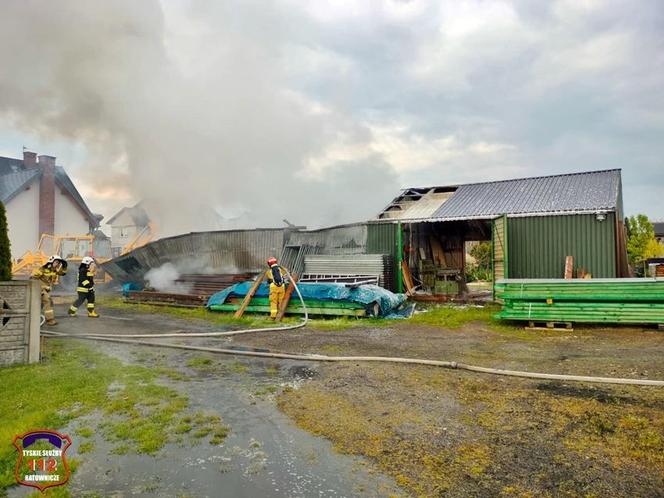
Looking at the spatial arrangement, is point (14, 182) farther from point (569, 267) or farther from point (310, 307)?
point (569, 267)

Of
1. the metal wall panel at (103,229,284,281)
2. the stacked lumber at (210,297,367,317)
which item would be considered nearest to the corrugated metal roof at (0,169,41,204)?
the metal wall panel at (103,229,284,281)

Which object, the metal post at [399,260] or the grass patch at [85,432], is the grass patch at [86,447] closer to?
the grass patch at [85,432]

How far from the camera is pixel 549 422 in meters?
3.91

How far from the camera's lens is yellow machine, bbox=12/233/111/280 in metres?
21.0

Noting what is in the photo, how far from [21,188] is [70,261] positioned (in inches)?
366

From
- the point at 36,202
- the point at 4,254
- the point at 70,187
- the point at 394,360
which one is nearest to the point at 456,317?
the point at 394,360

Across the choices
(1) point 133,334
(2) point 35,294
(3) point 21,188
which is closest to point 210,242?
(1) point 133,334

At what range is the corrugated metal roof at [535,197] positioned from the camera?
12.6 meters

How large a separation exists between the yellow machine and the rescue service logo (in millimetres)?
18784

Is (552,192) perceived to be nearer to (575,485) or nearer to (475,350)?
(475,350)

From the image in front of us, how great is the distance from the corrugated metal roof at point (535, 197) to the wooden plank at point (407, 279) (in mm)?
1804

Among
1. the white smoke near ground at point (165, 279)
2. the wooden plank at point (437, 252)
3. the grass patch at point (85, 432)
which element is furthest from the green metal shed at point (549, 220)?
the grass patch at point (85, 432)

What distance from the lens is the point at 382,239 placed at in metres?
14.8

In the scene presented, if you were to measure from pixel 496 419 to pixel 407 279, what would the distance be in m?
10.4
